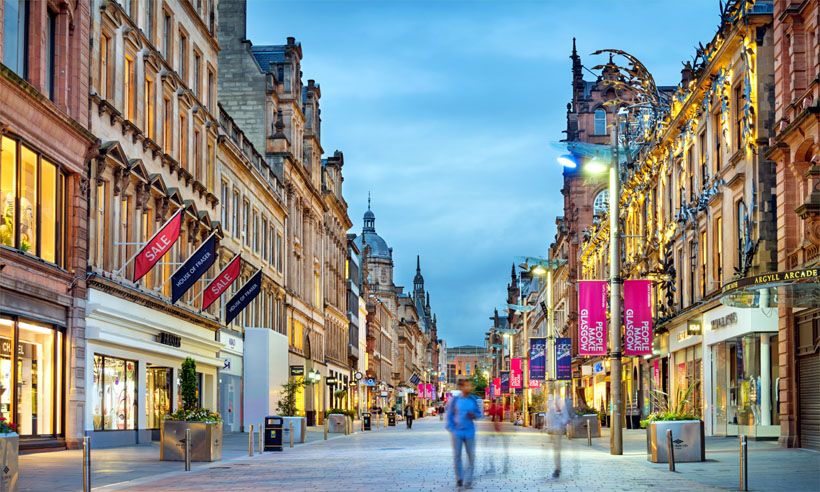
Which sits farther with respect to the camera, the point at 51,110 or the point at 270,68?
the point at 270,68

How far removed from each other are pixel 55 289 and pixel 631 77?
19.7m

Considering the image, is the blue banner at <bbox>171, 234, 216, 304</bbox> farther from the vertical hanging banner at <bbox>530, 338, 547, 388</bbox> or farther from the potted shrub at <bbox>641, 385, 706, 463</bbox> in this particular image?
the vertical hanging banner at <bbox>530, 338, 547, 388</bbox>

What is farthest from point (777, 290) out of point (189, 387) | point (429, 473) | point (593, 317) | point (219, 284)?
point (219, 284)

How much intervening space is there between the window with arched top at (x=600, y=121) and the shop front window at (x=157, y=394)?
5868cm

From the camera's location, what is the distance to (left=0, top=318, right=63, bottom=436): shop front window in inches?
1143

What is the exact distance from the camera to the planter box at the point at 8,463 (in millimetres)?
16156

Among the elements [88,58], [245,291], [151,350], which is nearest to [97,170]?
[88,58]

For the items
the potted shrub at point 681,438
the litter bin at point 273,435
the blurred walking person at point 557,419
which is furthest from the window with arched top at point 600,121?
the blurred walking person at point 557,419

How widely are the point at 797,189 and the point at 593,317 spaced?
45.8 feet

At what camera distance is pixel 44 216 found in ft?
103

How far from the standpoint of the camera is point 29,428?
30.3 meters

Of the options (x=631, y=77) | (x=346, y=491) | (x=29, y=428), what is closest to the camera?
(x=346, y=491)

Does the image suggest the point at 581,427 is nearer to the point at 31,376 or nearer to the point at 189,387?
the point at 189,387

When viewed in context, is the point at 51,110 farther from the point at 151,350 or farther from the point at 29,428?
the point at 151,350
